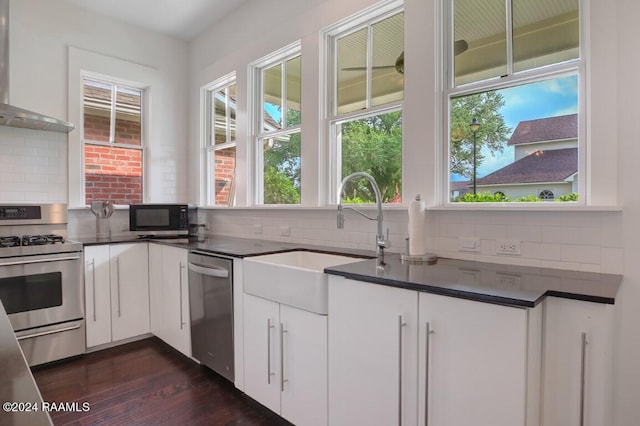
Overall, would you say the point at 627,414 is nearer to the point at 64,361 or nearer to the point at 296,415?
the point at 296,415

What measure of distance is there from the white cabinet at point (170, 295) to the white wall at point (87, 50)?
44.9 inches

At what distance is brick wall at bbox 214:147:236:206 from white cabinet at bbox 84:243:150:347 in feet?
3.20

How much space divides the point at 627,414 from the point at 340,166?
81.2 inches

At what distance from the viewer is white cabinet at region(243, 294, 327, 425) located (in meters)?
1.77

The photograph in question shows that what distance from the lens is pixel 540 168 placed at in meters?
1.83

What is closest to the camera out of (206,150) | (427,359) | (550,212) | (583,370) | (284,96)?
(583,370)

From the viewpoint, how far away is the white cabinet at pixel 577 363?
1161 millimetres

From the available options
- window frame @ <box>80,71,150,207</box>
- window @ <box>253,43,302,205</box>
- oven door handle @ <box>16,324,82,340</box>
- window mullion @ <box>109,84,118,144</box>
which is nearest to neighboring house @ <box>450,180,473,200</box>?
window @ <box>253,43,302,205</box>

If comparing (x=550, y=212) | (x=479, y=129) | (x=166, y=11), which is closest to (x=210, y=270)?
(x=479, y=129)

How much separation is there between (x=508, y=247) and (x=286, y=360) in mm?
1285

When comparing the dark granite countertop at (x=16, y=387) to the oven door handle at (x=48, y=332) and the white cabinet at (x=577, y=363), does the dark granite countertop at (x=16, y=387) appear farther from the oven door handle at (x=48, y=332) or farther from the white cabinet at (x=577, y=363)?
the oven door handle at (x=48, y=332)

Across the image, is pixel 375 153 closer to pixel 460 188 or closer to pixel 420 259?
pixel 460 188

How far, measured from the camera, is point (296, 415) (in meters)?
1.89

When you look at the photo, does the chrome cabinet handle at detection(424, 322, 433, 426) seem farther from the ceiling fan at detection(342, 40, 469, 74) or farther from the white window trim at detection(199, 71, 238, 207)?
the white window trim at detection(199, 71, 238, 207)
